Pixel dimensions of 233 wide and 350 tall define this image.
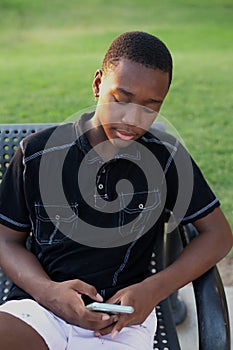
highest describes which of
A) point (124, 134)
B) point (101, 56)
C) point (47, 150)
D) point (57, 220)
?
point (124, 134)

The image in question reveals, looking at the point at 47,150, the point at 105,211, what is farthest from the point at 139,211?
the point at 47,150

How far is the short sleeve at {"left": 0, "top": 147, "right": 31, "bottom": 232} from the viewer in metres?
2.14

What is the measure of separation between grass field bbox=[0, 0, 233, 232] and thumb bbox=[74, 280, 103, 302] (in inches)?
93.1

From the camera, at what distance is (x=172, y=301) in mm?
3082

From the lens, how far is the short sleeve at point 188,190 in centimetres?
219

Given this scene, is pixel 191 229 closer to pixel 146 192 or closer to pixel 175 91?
pixel 146 192

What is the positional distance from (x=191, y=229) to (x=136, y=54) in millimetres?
722

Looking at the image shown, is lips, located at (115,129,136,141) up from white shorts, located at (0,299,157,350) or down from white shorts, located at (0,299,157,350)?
up

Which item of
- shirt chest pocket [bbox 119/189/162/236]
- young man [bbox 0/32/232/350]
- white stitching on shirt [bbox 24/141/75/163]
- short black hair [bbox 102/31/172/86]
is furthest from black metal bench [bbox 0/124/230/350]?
short black hair [bbox 102/31/172/86]

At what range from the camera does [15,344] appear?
72.2 inches

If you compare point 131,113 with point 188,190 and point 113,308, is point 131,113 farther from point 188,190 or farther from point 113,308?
point 113,308

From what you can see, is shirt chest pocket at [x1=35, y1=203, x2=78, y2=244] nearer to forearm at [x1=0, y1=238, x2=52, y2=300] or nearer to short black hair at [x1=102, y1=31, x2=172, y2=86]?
forearm at [x1=0, y1=238, x2=52, y2=300]

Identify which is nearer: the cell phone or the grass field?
the cell phone

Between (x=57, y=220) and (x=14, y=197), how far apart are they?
172 millimetres
